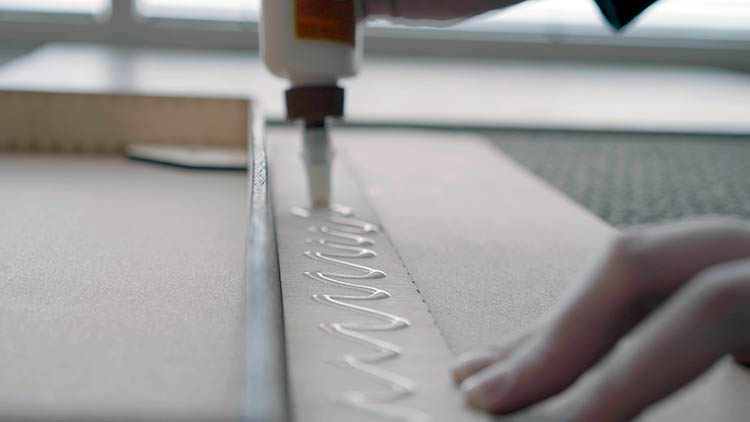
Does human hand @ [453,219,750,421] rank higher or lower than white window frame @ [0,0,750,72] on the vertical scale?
higher

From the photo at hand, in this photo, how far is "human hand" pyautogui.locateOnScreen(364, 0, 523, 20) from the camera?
0.85 metres

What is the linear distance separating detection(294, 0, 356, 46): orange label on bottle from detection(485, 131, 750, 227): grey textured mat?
0.41m

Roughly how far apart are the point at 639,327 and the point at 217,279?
0.39 metres

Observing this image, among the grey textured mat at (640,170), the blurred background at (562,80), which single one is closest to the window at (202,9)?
the blurred background at (562,80)

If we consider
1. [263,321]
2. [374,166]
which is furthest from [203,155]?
[263,321]

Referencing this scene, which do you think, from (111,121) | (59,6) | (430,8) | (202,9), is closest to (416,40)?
(202,9)

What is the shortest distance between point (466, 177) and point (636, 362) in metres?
0.91

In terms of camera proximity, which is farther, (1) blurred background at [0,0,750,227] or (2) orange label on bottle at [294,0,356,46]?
(1) blurred background at [0,0,750,227]

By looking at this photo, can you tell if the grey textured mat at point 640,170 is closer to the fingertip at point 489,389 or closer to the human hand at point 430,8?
the human hand at point 430,8

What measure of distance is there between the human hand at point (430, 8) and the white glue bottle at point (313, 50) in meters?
0.02

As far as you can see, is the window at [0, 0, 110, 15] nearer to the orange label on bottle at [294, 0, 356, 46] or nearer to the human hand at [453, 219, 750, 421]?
the orange label on bottle at [294, 0, 356, 46]

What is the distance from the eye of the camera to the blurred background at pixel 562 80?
1358 millimetres

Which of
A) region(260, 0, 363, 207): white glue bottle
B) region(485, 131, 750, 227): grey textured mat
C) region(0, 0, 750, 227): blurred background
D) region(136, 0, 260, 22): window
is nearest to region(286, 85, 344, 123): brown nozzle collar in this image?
region(260, 0, 363, 207): white glue bottle

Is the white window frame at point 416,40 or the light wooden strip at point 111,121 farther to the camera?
the white window frame at point 416,40
